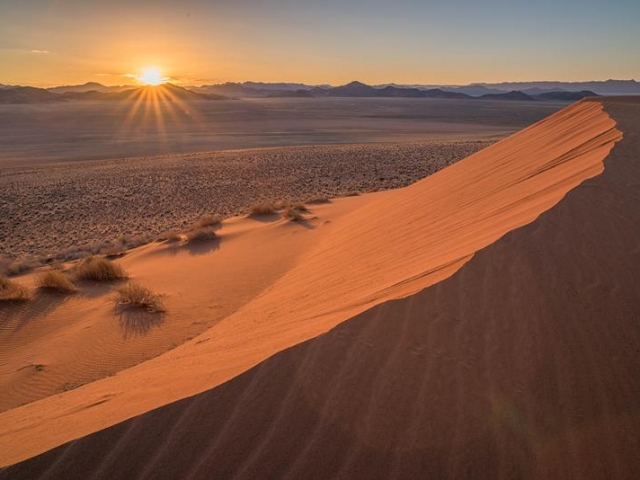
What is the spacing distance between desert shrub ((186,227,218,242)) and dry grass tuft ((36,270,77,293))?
10.4ft

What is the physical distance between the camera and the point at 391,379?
98.0 inches

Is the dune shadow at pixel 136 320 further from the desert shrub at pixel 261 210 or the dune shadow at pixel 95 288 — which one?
the desert shrub at pixel 261 210

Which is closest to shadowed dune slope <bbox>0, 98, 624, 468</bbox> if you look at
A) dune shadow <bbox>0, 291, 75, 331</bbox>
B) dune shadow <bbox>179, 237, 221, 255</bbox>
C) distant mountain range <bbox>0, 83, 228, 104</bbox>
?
dune shadow <bbox>0, 291, 75, 331</bbox>

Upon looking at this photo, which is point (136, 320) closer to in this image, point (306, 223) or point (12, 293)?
point (12, 293)

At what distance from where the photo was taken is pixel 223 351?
3.63 meters

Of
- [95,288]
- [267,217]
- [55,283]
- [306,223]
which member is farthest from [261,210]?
[55,283]

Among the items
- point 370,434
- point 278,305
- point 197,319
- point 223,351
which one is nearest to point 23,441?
point 223,351

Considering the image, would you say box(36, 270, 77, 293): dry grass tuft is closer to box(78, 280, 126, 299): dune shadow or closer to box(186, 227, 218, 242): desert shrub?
box(78, 280, 126, 299): dune shadow

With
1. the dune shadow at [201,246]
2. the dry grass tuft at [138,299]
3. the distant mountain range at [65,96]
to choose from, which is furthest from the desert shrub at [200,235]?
the distant mountain range at [65,96]

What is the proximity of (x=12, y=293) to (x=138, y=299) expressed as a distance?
1.92 m

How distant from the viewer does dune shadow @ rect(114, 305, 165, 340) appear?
5.91 meters

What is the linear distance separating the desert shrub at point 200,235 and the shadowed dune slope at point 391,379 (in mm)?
Result: 6146

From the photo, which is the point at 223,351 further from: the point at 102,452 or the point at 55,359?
the point at 55,359

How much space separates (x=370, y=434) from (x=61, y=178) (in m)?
23.4
